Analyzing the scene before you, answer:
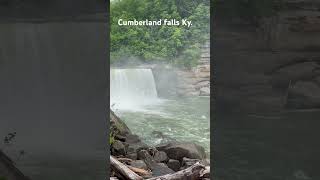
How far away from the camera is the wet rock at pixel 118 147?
2.94 meters

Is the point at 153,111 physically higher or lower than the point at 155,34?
lower

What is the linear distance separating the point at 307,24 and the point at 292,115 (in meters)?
0.68

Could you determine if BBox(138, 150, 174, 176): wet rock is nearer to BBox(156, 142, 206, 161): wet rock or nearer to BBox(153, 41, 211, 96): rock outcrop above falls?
BBox(156, 142, 206, 161): wet rock

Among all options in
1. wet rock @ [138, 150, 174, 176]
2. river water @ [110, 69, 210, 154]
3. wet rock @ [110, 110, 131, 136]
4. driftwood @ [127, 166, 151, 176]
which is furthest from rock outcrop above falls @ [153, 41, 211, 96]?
driftwood @ [127, 166, 151, 176]

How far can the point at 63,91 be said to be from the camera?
116 inches

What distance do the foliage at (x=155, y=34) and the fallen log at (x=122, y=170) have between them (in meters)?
0.76

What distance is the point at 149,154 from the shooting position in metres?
2.94

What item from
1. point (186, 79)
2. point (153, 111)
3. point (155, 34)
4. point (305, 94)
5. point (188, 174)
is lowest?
point (188, 174)

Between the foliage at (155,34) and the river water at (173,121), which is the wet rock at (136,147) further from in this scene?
the foliage at (155,34)

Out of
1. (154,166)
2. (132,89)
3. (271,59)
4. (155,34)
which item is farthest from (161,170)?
(271,59)

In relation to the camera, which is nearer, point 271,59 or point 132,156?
point 271,59

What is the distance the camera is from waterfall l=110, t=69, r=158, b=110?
113 inches

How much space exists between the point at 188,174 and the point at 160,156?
25 cm

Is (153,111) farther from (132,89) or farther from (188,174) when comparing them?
(188,174)
